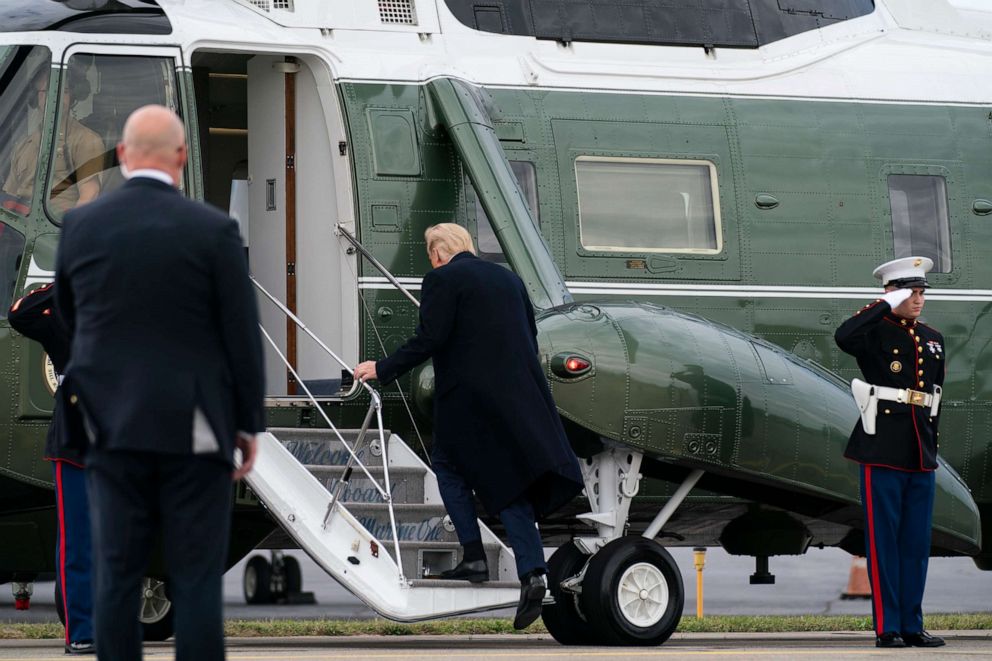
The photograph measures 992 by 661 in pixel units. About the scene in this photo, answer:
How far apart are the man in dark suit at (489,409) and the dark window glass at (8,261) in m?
2.16

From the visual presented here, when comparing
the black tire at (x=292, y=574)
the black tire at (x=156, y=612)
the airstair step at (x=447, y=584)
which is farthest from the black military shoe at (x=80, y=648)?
the black tire at (x=292, y=574)

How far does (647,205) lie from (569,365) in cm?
209

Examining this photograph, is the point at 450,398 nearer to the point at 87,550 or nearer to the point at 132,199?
the point at 87,550

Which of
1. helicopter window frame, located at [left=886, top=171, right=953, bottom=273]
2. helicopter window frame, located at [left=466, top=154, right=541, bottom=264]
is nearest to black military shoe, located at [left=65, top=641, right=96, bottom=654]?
helicopter window frame, located at [left=466, top=154, right=541, bottom=264]

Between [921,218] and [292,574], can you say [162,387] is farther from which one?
[292,574]

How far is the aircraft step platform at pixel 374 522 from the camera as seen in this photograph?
333 inches

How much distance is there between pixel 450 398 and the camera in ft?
27.8

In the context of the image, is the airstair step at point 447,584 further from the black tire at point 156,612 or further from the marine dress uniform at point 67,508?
the black tire at point 156,612

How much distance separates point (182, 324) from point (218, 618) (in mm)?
825

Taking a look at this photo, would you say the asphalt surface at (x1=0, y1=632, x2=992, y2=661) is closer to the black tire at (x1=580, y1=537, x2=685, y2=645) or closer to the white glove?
the black tire at (x1=580, y1=537, x2=685, y2=645)

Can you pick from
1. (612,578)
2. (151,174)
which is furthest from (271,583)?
(151,174)

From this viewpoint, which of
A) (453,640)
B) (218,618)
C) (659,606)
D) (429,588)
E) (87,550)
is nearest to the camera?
(218,618)

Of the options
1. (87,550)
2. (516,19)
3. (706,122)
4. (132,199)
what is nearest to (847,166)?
(706,122)

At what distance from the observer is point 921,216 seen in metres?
11.2
